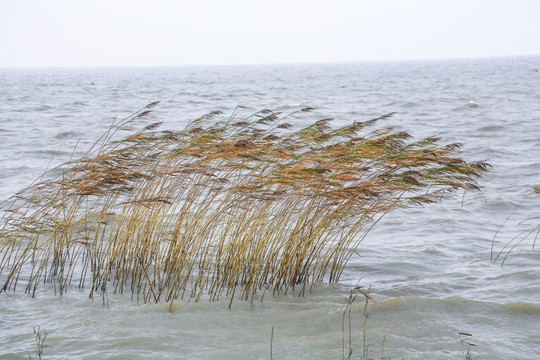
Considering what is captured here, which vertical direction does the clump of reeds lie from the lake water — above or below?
above

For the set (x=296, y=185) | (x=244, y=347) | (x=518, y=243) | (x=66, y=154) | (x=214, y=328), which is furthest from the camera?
(x=66, y=154)

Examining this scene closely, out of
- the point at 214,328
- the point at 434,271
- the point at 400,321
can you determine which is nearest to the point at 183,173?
the point at 214,328

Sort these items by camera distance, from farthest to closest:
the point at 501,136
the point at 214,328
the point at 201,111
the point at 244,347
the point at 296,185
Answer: the point at 201,111 < the point at 501,136 < the point at 296,185 < the point at 214,328 < the point at 244,347

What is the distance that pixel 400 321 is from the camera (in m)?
6.00

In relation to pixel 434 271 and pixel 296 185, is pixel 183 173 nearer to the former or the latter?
pixel 296 185

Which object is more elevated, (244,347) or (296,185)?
(296,185)

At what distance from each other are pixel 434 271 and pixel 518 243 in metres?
1.83

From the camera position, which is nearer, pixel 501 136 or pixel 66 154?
pixel 66 154

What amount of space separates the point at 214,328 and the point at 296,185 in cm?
169

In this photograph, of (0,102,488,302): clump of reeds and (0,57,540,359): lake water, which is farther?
(0,102,488,302): clump of reeds

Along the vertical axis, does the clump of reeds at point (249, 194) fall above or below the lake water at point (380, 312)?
above

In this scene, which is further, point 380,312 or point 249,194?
point 249,194

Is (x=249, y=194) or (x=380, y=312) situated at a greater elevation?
(x=249, y=194)

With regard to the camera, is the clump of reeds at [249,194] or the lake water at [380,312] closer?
the lake water at [380,312]
